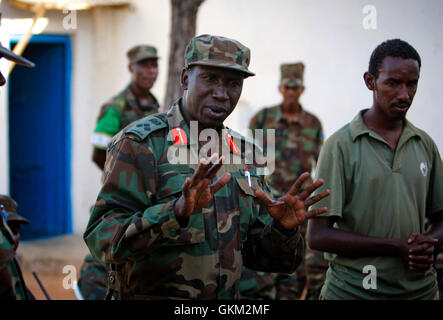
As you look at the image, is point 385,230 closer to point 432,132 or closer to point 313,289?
point 432,132

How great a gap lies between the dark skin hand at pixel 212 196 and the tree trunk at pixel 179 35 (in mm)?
4404

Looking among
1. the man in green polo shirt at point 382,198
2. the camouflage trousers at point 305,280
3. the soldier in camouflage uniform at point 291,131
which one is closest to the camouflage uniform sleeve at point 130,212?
the man in green polo shirt at point 382,198

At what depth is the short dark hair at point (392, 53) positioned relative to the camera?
122 inches

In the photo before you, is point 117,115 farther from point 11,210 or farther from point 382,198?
point 382,198

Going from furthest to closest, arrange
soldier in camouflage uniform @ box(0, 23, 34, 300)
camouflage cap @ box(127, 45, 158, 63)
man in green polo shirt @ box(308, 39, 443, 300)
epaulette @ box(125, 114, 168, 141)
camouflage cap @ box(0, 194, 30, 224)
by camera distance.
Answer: camouflage cap @ box(127, 45, 158, 63) → camouflage cap @ box(0, 194, 30, 224) → soldier in camouflage uniform @ box(0, 23, 34, 300) → man in green polo shirt @ box(308, 39, 443, 300) → epaulette @ box(125, 114, 168, 141)

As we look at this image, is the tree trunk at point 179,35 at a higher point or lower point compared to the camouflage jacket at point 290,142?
higher

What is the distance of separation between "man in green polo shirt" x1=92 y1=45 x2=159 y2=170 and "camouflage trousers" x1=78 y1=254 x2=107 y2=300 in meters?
1.05

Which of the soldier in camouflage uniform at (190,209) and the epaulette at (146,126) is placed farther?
the epaulette at (146,126)

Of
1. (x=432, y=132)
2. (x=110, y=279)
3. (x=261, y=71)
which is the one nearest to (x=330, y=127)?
(x=261, y=71)

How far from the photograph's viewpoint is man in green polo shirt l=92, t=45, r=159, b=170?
5.78 meters

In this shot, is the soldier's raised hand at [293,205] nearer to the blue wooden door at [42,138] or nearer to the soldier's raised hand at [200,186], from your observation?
the soldier's raised hand at [200,186]

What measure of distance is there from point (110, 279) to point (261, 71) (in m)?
5.51

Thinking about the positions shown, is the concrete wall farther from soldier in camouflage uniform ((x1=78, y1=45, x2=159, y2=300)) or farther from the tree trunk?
soldier in camouflage uniform ((x1=78, y1=45, x2=159, y2=300))

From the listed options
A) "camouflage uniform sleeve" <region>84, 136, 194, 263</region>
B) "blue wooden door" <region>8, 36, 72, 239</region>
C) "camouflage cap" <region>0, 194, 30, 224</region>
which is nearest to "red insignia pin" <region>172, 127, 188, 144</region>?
"camouflage uniform sleeve" <region>84, 136, 194, 263</region>
